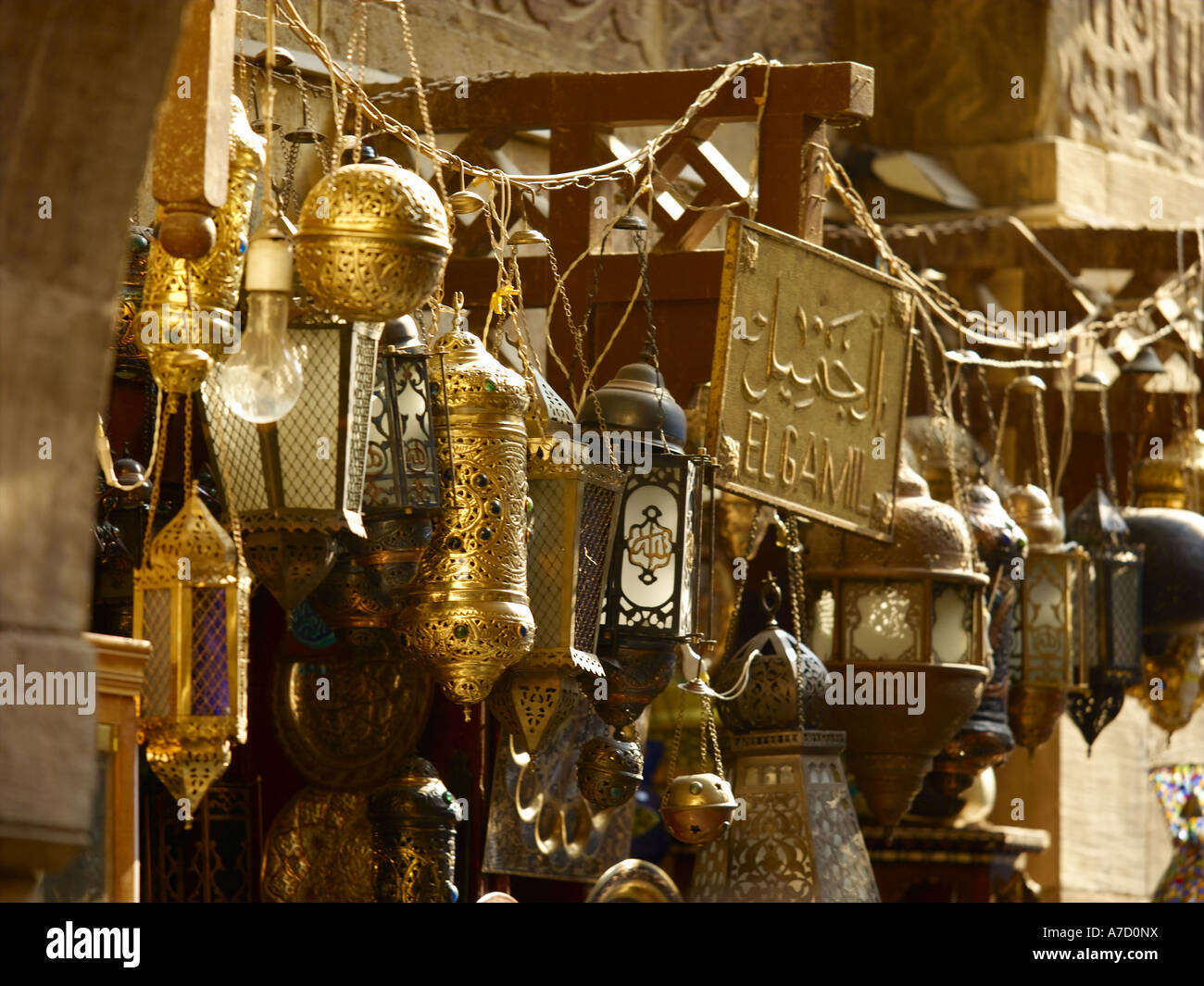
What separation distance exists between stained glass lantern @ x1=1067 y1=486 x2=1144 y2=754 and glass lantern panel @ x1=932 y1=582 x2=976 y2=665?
100cm

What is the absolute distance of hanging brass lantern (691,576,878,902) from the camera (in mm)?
6160

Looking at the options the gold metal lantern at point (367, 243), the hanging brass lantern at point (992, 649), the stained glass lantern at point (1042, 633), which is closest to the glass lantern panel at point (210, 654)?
the gold metal lantern at point (367, 243)

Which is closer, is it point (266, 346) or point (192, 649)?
point (266, 346)

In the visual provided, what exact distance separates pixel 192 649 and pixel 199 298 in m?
0.58

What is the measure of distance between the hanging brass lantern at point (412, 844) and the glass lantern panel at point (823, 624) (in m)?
1.77

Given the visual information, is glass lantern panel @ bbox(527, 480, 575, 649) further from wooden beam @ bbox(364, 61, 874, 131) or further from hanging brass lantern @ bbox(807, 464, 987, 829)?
hanging brass lantern @ bbox(807, 464, 987, 829)

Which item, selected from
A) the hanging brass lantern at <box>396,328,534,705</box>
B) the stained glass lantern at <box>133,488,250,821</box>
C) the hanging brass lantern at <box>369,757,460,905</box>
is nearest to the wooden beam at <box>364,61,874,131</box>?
the hanging brass lantern at <box>396,328,534,705</box>

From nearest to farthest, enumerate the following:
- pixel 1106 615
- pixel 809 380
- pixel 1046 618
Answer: pixel 809 380
pixel 1046 618
pixel 1106 615

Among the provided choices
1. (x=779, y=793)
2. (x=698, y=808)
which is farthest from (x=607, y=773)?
(x=779, y=793)

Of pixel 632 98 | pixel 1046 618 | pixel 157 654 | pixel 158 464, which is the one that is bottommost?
pixel 157 654

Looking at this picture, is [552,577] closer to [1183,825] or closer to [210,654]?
[210,654]

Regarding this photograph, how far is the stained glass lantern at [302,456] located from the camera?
4465mm

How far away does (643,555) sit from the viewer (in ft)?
17.5
